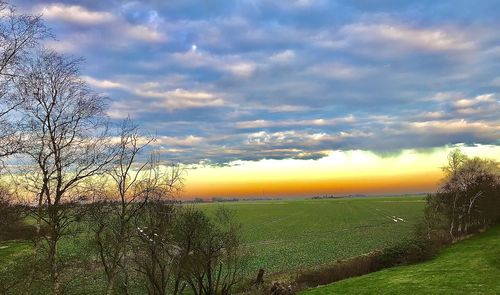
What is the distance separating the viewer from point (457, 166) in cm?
7456

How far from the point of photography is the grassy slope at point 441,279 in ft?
99.4

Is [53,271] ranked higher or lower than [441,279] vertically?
higher

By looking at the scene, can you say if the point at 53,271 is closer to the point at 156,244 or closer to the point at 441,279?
the point at 156,244

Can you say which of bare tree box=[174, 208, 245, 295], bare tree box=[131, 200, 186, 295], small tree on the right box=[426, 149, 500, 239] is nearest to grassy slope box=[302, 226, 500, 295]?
bare tree box=[174, 208, 245, 295]

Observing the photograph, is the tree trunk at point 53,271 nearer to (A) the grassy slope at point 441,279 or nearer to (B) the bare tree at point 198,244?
(B) the bare tree at point 198,244

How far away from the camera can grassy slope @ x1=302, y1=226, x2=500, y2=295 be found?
1193 inches

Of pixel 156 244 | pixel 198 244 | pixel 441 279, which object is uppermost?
pixel 156 244

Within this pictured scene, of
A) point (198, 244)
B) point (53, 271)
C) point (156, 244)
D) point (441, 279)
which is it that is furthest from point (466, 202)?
point (53, 271)

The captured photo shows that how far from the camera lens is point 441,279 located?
108 feet

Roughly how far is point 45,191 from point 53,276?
15.2 feet

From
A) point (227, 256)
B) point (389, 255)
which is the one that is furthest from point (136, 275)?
point (389, 255)

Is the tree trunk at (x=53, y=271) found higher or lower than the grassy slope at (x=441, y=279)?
higher

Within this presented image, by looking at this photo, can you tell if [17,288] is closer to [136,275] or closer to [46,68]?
[46,68]

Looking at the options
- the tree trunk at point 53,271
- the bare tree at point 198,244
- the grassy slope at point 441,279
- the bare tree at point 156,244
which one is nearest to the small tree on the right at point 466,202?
the grassy slope at point 441,279
